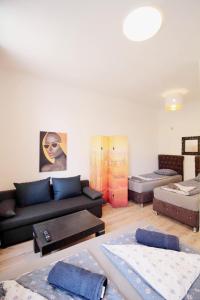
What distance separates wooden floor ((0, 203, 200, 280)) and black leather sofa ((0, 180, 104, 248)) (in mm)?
147

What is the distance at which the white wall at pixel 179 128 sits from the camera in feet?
14.4

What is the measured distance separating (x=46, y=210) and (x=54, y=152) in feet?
4.00

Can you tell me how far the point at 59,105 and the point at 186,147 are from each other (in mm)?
3641

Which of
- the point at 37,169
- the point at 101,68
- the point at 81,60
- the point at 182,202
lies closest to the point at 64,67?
the point at 81,60

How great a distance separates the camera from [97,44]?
2.01 metres

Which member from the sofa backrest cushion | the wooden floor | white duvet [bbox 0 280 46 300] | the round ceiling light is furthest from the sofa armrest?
the round ceiling light

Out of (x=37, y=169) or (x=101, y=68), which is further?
(x=37, y=169)

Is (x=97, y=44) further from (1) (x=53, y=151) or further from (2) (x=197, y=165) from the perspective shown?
(2) (x=197, y=165)

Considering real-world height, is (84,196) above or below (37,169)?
below

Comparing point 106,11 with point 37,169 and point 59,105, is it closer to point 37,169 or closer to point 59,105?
point 59,105

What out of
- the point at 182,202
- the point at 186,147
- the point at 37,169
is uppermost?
the point at 186,147

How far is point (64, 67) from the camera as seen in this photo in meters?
2.65

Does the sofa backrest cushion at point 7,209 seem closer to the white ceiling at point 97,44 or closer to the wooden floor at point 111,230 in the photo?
the wooden floor at point 111,230

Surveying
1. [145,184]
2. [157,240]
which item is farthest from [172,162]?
[157,240]
